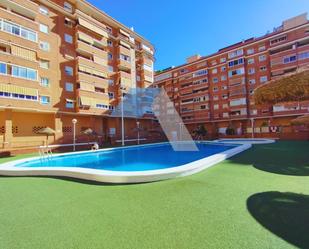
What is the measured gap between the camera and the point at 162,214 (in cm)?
356

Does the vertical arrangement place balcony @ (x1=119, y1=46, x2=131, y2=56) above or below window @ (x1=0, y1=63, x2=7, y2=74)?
above

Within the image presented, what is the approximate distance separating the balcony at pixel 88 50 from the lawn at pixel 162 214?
77.1 feet

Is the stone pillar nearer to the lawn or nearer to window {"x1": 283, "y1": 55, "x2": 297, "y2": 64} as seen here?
the lawn

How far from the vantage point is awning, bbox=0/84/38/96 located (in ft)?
57.5

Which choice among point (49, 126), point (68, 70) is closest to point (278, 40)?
point (68, 70)

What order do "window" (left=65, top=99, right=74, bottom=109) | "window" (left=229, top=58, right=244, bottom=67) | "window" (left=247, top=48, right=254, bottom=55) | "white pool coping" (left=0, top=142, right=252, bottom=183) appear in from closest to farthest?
"white pool coping" (left=0, top=142, right=252, bottom=183) → "window" (left=65, top=99, right=74, bottom=109) → "window" (left=247, top=48, right=254, bottom=55) → "window" (left=229, top=58, right=244, bottom=67)

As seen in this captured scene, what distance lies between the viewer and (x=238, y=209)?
364 centimetres

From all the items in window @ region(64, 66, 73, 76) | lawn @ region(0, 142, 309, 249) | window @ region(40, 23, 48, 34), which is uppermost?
window @ region(40, 23, 48, 34)

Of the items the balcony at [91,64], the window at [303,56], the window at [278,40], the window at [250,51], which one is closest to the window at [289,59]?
the window at [303,56]

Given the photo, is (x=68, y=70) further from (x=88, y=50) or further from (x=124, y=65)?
(x=124, y=65)

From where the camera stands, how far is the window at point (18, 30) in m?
18.1

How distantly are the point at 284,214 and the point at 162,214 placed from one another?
2.23 metres

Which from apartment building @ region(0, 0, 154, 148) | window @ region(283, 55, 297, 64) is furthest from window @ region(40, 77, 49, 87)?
window @ region(283, 55, 297, 64)

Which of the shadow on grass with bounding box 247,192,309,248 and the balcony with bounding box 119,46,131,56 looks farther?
the balcony with bounding box 119,46,131,56
